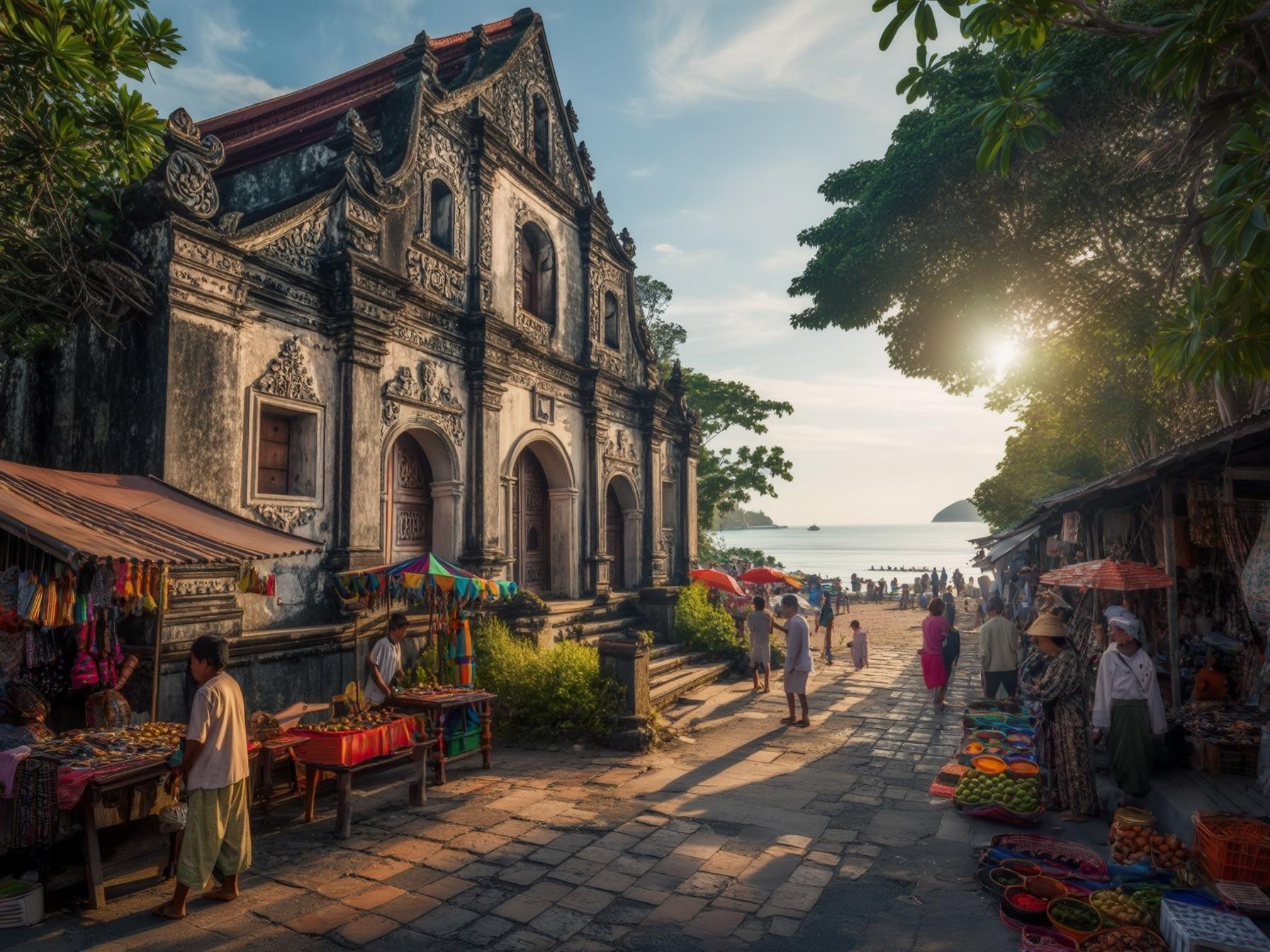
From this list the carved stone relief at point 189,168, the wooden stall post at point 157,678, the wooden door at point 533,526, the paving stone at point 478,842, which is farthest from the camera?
the wooden door at point 533,526

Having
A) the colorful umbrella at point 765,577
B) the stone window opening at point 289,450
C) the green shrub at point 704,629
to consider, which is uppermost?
the stone window opening at point 289,450

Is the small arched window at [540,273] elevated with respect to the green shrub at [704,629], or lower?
elevated

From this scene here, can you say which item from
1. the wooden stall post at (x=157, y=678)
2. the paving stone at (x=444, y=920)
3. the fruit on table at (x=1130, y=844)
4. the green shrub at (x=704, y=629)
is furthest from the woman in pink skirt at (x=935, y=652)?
the wooden stall post at (x=157, y=678)

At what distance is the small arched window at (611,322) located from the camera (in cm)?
1680

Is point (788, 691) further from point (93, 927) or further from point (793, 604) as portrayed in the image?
point (93, 927)

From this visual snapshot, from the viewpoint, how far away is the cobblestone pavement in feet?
14.3

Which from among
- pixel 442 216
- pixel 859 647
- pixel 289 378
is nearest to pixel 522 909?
pixel 289 378

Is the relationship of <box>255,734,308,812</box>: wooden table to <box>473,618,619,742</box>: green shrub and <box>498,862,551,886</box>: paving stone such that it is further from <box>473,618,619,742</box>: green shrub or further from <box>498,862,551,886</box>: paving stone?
<box>473,618,619,742</box>: green shrub

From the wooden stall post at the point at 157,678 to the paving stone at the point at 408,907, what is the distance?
9.51 ft

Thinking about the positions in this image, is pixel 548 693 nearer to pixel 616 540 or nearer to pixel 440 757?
pixel 440 757

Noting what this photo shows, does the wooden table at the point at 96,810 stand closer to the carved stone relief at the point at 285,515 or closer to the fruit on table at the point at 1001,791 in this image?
the carved stone relief at the point at 285,515

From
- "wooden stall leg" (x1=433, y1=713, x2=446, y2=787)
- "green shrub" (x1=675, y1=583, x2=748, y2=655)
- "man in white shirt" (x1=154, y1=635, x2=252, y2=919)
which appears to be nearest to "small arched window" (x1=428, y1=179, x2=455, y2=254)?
"wooden stall leg" (x1=433, y1=713, x2=446, y2=787)

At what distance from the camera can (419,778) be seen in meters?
6.65

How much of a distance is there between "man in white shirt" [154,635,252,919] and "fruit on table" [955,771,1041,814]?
231 inches
